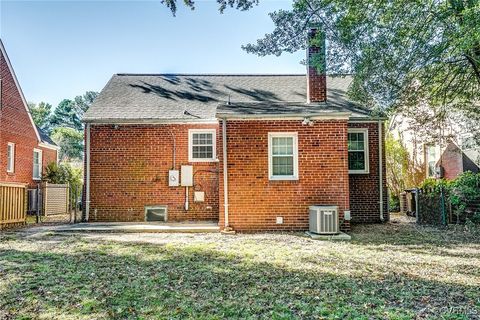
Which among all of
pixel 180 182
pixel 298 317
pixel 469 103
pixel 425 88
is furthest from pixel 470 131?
pixel 298 317

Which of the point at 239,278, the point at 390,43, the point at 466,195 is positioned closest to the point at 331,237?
the point at 239,278

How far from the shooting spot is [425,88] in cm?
1116

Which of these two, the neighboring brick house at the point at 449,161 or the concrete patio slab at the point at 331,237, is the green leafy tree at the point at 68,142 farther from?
the concrete patio slab at the point at 331,237

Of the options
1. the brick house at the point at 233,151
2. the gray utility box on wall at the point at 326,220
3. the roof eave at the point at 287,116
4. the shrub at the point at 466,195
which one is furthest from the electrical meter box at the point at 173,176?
the shrub at the point at 466,195

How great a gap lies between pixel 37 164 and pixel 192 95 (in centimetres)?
1094

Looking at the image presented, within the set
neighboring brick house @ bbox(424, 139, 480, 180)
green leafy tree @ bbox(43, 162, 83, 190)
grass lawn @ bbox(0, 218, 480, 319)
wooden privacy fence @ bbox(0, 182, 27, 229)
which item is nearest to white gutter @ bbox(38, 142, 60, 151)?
green leafy tree @ bbox(43, 162, 83, 190)

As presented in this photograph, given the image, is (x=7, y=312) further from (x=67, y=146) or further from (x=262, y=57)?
(x=67, y=146)

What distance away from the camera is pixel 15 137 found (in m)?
16.9

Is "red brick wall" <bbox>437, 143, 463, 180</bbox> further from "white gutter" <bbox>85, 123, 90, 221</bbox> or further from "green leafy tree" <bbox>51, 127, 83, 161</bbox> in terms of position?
"green leafy tree" <bbox>51, 127, 83, 161</bbox>

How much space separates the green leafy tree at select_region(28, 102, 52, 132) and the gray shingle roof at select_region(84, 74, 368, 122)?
38.4m

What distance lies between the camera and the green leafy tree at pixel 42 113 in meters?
→ 47.5

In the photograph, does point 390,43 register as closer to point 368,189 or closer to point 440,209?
point 368,189

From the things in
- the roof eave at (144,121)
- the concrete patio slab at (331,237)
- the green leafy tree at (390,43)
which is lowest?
the concrete patio slab at (331,237)

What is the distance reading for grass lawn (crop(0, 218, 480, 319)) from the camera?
4020mm
